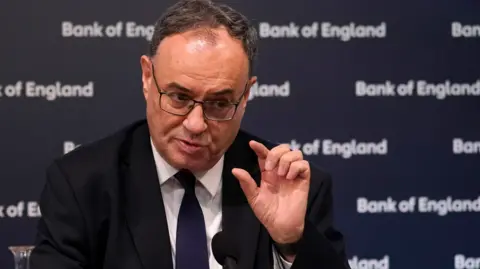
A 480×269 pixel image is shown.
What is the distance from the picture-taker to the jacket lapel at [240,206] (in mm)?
2078

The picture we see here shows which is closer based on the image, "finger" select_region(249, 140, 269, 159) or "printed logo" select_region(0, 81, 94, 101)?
"finger" select_region(249, 140, 269, 159)

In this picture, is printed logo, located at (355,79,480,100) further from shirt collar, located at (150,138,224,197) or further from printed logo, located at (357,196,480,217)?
shirt collar, located at (150,138,224,197)

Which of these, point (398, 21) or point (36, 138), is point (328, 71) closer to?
point (398, 21)

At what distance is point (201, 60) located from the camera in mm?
2006

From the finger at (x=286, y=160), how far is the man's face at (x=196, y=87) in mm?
218

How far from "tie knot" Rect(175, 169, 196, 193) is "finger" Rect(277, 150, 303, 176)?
0.32 metres

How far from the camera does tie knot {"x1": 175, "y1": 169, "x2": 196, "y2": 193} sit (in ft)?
7.08

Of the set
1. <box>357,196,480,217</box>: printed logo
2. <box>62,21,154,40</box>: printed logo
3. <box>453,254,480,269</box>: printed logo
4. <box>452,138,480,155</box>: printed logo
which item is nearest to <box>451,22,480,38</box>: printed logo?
<box>452,138,480,155</box>: printed logo

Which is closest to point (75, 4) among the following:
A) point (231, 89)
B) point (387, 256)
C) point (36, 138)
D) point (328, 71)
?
point (36, 138)

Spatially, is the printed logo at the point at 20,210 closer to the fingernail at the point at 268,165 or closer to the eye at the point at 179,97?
the eye at the point at 179,97

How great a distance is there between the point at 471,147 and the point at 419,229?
1.34ft

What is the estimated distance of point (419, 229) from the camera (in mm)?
3336

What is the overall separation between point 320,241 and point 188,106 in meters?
0.47

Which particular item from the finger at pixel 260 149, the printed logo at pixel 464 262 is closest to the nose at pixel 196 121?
the finger at pixel 260 149
